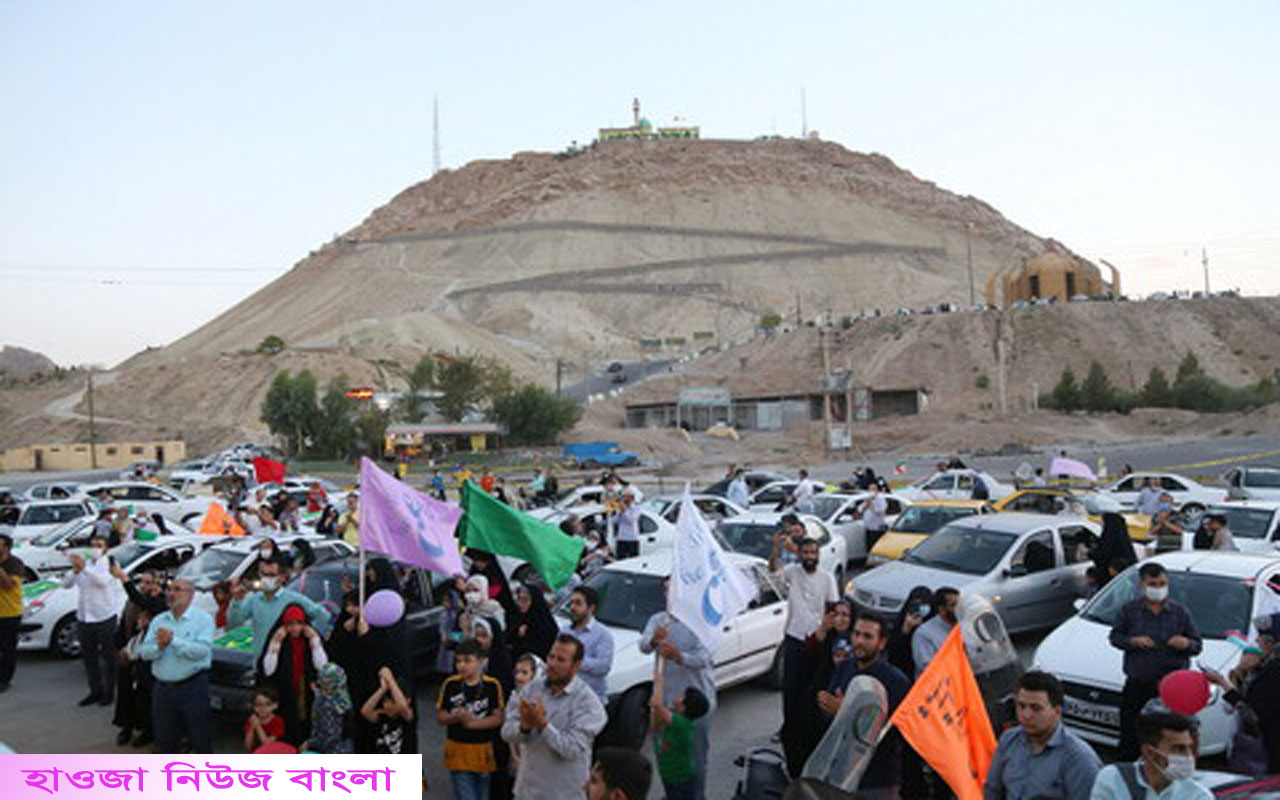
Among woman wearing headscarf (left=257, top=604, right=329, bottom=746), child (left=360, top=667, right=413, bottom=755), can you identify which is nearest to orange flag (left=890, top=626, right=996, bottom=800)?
child (left=360, top=667, right=413, bottom=755)

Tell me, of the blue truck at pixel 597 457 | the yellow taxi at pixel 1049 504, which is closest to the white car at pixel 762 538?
the yellow taxi at pixel 1049 504

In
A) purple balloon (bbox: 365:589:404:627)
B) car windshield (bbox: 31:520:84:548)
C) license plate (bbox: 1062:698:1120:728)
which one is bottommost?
license plate (bbox: 1062:698:1120:728)

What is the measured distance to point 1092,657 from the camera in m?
7.82

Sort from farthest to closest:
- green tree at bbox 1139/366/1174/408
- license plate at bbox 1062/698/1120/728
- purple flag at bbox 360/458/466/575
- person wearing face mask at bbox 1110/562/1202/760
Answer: green tree at bbox 1139/366/1174/408
purple flag at bbox 360/458/466/575
license plate at bbox 1062/698/1120/728
person wearing face mask at bbox 1110/562/1202/760

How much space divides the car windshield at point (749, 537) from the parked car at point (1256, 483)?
36.9 ft

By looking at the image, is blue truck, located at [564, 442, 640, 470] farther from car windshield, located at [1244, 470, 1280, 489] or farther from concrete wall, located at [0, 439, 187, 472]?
concrete wall, located at [0, 439, 187, 472]

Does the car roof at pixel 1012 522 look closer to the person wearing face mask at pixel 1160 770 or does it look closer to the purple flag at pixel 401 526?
the purple flag at pixel 401 526

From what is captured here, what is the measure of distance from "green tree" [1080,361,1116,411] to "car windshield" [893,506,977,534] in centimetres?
5674

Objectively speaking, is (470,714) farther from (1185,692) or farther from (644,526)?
(644,526)

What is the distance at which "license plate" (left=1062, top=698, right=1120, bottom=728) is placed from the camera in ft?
24.5

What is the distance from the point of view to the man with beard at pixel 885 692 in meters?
5.18

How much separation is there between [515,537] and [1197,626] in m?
5.44

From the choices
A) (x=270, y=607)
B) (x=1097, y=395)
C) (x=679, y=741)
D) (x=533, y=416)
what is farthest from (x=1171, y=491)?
(x=1097, y=395)

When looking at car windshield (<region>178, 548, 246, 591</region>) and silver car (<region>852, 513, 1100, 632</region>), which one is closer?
silver car (<region>852, 513, 1100, 632</region>)
